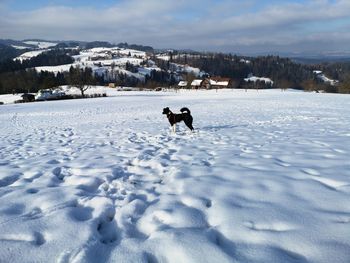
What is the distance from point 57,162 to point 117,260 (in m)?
6.24

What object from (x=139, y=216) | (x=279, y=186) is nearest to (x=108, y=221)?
(x=139, y=216)

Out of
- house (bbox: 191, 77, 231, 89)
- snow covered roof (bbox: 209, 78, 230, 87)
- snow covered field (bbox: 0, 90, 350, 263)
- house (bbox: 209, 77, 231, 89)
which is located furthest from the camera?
snow covered roof (bbox: 209, 78, 230, 87)

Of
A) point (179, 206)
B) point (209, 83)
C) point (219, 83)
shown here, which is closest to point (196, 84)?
point (209, 83)

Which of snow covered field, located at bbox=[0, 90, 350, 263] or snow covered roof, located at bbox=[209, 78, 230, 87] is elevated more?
snow covered field, located at bbox=[0, 90, 350, 263]

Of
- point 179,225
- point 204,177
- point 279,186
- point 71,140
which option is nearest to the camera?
point 179,225

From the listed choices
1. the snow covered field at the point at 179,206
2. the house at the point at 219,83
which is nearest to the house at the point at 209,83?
the house at the point at 219,83

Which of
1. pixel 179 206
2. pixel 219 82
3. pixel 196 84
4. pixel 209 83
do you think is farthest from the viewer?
A: pixel 219 82

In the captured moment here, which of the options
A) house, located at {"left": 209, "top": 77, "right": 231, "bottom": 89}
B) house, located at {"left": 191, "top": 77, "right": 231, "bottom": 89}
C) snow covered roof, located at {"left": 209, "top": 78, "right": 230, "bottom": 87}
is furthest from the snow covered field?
snow covered roof, located at {"left": 209, "top": 78, "right": 230, "bottom": 87}

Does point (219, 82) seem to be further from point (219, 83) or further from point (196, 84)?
point (196, 84)

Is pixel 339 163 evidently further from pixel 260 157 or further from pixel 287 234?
pixel 287 234

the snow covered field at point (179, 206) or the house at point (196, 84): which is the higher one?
the snow covered field at point (179, 206)

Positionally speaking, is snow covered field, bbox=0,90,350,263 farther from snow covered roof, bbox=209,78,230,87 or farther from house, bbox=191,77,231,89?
snow covered roof, bbox=209,78,230,87

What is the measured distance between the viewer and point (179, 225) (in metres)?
4.93

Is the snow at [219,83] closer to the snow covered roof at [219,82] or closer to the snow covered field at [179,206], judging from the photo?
the snow covered roof at [219,82]
